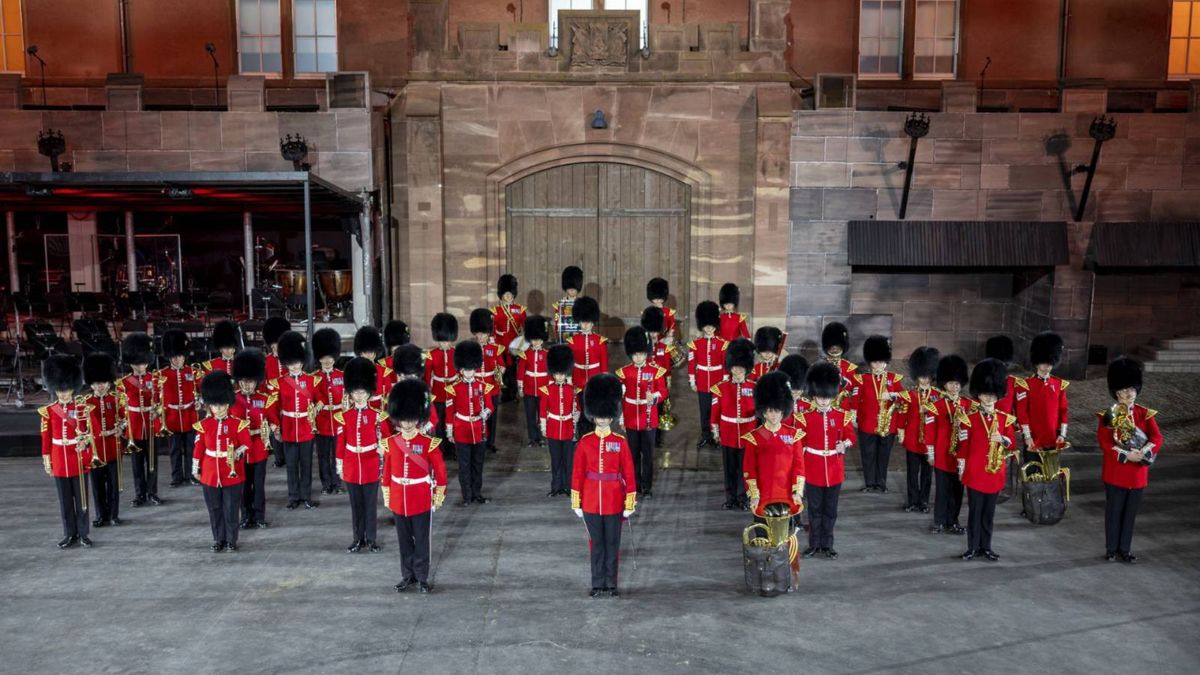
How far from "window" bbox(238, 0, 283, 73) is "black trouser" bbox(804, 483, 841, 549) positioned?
14.1 m

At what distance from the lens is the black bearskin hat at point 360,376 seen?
9.26 metres

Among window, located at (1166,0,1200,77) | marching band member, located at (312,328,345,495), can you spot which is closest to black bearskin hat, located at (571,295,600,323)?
marching band member, located at (312,328,345,495)

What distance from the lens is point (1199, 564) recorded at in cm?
878

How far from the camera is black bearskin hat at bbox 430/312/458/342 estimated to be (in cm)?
1223

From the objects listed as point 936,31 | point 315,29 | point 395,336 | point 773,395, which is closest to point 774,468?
point 773,395

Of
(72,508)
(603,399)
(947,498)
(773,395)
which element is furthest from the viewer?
(947,498)

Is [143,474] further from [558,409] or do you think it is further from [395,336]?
[558,409]

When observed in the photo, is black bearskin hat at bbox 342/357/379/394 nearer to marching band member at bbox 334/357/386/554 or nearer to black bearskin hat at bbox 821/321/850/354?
marching band member at bbox 334/357/386/554

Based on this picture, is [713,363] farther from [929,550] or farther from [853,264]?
[853,264]

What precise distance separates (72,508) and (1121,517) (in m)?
9.28

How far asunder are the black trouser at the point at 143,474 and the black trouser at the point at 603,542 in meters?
5.18

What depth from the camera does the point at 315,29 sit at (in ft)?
61.9

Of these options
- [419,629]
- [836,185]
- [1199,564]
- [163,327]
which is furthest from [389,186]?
[1199,564]

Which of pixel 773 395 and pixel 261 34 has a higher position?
pixel 261 34
